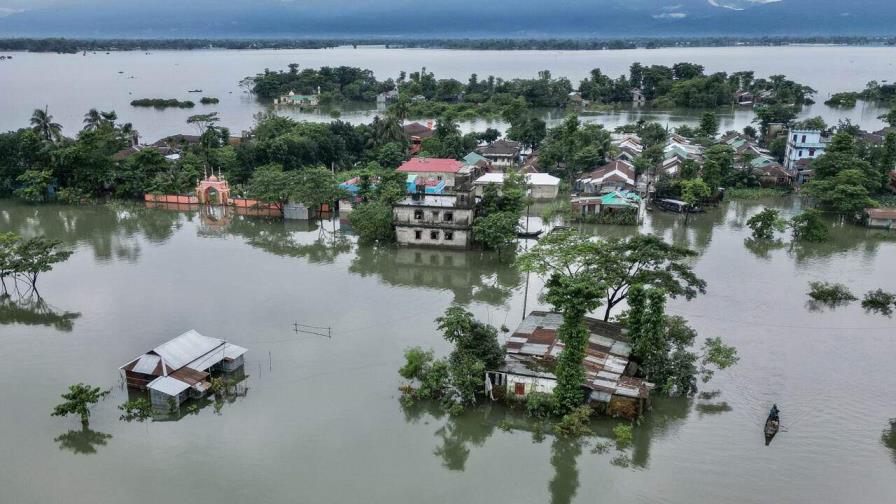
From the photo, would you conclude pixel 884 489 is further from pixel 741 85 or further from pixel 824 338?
pixel 741 85

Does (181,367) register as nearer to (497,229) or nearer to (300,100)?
(497,229)

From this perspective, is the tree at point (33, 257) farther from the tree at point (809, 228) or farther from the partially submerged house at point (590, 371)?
the tree at point (809, 228)

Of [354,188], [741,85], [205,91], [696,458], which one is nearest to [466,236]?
[354,188]

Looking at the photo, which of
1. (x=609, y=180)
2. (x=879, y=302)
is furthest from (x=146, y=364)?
(x=609, y=180)

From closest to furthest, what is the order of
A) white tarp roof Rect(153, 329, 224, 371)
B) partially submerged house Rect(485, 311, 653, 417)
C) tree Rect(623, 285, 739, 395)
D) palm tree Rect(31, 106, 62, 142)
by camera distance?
1. partially submerged house Rect(485, 311, 653, 417)
2. tree Rect(623, 285, 739, 395)
3. white tarp roof Rect(153, 329, 224, 371)
4. palm tree Rect(31, 106, 62, 142)

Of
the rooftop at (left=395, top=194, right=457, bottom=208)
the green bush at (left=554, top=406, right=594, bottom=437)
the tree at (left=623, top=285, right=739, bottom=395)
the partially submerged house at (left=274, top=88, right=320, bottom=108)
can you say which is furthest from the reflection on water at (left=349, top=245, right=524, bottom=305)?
the partially submerged house at (left=274, top=88, right=320, bottom=108)

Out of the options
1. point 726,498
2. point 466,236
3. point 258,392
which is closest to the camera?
point 726,498

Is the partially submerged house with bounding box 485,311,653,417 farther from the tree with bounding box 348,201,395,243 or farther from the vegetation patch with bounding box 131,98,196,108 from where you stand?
the vegetation patch with bounding box 131,98,196,108
